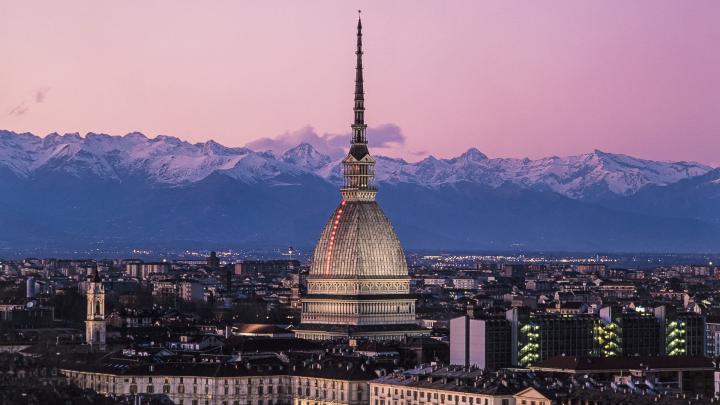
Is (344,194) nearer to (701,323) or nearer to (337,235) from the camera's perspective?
(337,235)

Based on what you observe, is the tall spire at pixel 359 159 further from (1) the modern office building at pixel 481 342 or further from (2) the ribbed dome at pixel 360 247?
(1) the modern office building at pixel 481 342

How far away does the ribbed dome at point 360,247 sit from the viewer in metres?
135

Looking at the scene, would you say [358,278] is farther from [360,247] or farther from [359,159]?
[359,159]

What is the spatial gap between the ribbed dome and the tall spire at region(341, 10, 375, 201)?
33.6 inches

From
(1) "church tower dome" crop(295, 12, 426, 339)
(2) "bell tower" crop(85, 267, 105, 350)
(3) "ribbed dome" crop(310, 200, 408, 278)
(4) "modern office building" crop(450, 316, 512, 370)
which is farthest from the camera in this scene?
(3) "ribbed dome" crop(310, 200, 408, 278)

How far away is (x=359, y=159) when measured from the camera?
138 meters

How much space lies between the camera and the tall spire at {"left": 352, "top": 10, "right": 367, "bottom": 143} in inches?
5423

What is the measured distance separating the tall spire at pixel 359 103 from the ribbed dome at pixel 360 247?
15.9 ft

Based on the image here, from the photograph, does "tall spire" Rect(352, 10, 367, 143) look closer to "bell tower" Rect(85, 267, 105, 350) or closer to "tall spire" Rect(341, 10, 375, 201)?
"tall spire" Rect(341, 10, 375, 201)

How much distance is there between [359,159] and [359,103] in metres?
3.45

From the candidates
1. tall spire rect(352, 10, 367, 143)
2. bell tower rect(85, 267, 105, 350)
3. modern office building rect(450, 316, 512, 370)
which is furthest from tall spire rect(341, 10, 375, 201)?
modern office building rect(450, 316, 512, 370)

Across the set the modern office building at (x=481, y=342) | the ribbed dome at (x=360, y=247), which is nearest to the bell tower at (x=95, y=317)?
the ribbed dome at (x=360, y=247)

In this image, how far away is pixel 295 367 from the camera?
106 meters

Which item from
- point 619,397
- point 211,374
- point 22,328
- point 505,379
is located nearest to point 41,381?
point 211,374
